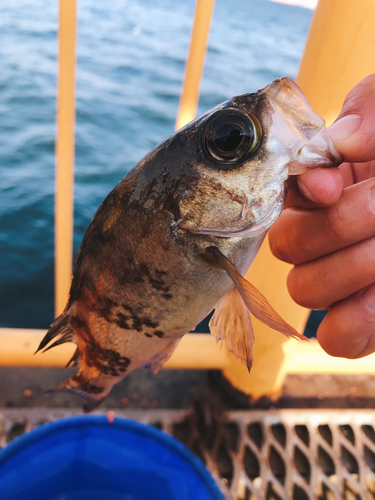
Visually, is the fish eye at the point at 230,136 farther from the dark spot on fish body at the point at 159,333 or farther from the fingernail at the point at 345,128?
the dark spot on fish body at the point at 159,333

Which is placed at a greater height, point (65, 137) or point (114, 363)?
point (65, 137)

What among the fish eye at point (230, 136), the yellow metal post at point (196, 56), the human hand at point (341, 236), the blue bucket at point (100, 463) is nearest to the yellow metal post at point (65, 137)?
the yellow metal post at point (196, 56)

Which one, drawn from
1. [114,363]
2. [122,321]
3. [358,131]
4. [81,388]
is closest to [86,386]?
[81,388]

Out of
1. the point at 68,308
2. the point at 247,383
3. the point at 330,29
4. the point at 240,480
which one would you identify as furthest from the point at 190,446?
the point at 330,29

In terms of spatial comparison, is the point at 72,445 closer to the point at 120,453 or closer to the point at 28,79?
the point at 120,453

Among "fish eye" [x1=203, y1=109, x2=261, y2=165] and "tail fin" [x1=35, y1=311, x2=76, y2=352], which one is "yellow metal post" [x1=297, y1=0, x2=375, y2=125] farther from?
"tail fin" [x1=35, y1=311, x2=76, y2=352]

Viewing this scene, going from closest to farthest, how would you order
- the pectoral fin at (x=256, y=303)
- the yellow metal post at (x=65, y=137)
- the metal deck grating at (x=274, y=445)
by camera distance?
the pectoral fin at (x=256, y=303)
the yellow metal post at (x=65, y=137)
the metal deck grating at (x=274, y=445)

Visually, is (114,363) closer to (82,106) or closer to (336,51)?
(336,51)

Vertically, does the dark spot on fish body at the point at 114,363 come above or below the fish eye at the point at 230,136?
below
